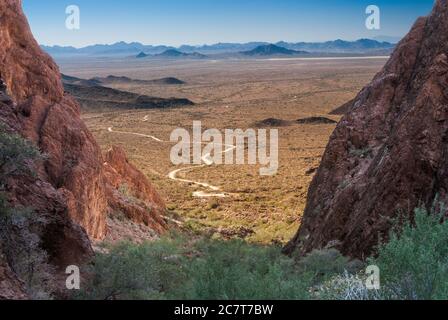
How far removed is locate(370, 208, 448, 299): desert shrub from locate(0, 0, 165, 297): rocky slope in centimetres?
600

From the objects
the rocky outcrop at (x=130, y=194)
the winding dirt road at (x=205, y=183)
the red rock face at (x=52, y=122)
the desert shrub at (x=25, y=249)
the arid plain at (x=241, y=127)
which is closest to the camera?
the desert shrub at (x=25, y=249)

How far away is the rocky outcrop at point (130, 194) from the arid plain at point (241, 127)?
6.99 feet

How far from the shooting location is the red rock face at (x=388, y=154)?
1060 centimetres

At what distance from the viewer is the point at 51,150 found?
1432cm

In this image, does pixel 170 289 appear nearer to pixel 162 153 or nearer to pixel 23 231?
pixel 23 231

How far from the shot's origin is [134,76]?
180 meters

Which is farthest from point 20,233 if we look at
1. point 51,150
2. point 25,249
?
point 51,150

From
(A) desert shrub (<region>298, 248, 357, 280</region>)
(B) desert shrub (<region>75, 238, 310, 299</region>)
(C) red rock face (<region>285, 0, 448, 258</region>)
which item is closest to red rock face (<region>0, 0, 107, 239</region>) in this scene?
(B) desert shrub (<region>75, 238, 310, 299</region>)

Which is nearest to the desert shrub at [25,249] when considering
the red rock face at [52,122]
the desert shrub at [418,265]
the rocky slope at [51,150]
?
the rocky slope at [51,150]

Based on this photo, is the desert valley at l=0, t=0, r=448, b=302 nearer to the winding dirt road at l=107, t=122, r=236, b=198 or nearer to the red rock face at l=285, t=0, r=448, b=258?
the red rock face at l=285, t=0, r=448, b=258

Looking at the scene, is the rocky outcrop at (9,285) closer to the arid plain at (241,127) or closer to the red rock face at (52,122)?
the red rock face at (52,122)

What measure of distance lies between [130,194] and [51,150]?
28.3ft

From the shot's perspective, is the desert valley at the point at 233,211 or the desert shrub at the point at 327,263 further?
the desert shrub at the point at 327,263

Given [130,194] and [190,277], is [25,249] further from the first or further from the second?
[130,194]
